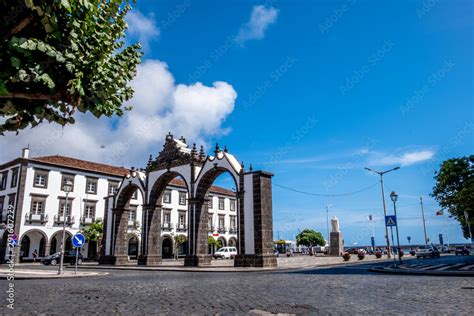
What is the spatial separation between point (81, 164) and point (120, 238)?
1846 centimetres

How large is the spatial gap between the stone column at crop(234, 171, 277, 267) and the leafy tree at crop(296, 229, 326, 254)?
216ft

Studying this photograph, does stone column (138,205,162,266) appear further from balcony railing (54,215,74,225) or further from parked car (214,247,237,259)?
parked car (214,247,237,259)

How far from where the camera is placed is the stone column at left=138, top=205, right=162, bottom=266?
30.0m

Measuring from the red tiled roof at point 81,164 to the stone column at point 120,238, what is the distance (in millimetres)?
14561

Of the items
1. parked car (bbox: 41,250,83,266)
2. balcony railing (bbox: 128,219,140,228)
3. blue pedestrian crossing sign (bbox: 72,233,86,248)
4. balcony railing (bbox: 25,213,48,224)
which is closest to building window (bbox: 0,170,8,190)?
balcony railing (bbox: 25,213,48,224)

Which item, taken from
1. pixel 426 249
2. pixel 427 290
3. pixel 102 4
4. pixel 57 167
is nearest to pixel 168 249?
pixel 57 167

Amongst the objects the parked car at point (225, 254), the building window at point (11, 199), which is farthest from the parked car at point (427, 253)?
the building window at point (11, 199)

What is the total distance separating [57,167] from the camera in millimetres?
43656

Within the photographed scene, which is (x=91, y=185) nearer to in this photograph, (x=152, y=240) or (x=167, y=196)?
(x=167, y=196)

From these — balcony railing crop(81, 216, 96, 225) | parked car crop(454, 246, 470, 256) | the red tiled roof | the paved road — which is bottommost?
parked car crop(454, 246, 470, 256)

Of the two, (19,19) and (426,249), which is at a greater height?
(19,19)

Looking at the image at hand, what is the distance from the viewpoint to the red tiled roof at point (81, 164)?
44.1m

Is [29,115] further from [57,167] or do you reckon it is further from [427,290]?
[57,167]

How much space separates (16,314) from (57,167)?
40552 millimetres
